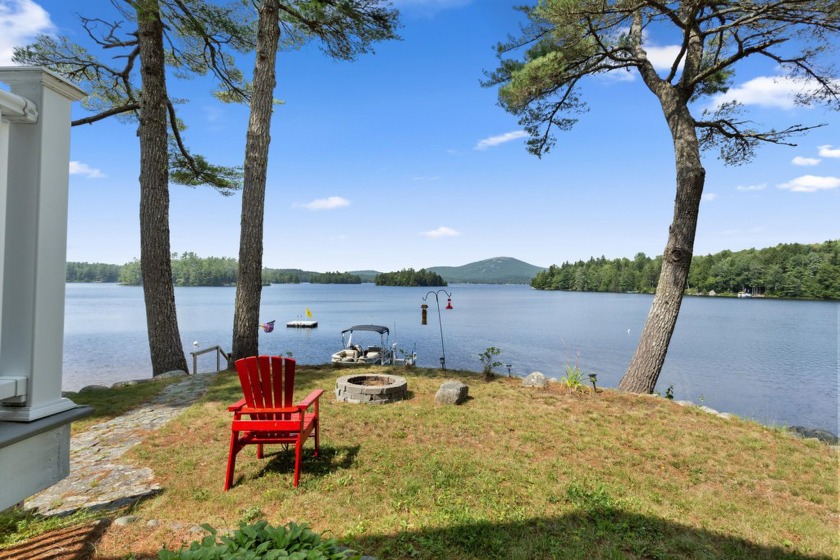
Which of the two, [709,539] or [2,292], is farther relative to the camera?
[709,539]

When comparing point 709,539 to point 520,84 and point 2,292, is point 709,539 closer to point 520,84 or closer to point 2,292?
point 2,292

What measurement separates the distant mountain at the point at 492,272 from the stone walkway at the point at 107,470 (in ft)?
533

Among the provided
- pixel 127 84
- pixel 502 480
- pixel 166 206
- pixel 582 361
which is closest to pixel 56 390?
pixel 502 480

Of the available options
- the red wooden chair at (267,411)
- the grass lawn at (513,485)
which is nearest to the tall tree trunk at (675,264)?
the grass lawn at (513,485)

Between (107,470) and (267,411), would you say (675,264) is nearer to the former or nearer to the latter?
(267,411)

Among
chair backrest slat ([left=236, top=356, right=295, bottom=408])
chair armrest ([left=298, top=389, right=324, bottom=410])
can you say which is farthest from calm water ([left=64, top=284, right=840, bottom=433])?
chair backrest slat ([left=236, top=356, right=295, bottom=408])

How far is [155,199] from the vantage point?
7.91m

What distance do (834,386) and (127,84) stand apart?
2457 cm

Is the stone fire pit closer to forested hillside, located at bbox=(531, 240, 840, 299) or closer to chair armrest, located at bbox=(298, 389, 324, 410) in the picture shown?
chair armrest, located at bbox=(298, 389, 324, 410)

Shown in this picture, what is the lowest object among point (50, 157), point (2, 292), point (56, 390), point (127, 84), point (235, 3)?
point (56, 390)

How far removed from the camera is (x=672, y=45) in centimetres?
753

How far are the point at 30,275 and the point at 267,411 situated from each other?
218 cm

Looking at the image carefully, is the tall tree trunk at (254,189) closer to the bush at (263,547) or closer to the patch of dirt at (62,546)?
the patch of dirt at (62,546)

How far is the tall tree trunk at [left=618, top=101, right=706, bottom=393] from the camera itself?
270 inches
